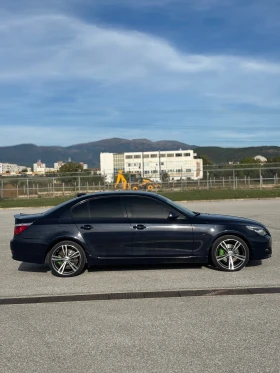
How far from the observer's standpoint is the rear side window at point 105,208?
8.31 m

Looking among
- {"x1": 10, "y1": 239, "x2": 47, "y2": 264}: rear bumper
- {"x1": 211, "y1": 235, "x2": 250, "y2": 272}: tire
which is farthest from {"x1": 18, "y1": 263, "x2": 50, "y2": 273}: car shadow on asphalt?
{"x1": 211, "y1": 235, "x2": 250, "y2": 272}: tire

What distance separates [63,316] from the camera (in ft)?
19.5

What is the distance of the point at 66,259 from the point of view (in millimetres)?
8203

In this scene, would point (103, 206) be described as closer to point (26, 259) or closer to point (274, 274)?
point (26, 259)

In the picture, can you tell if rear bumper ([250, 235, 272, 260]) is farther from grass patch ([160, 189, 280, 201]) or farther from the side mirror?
grass patch ([160, 189, 280, 201])

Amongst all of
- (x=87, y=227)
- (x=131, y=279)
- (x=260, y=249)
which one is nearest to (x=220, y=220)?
(x=260, y=249)

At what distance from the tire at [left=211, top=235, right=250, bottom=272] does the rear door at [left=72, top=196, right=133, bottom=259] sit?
1.51m

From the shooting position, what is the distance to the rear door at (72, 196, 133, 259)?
319 inches

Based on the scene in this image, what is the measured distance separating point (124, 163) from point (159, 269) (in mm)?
Answer: 101219

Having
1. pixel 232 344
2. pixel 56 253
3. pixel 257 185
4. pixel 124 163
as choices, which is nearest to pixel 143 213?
pixel 56 253

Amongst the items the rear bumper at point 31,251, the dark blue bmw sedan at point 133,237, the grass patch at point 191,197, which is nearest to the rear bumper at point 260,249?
the dark blue bmw sedan at point 133,237

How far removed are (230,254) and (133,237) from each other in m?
1.67

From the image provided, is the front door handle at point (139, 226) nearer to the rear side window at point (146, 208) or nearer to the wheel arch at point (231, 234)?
the rear side window at point (146, 208)

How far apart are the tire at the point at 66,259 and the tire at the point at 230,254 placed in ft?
7.40
